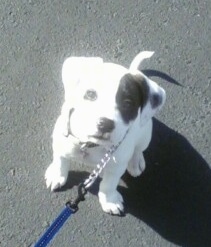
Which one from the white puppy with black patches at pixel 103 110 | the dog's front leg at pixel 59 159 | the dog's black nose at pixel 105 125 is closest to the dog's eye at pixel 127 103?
the white puppy with black patches at pixel 103 110

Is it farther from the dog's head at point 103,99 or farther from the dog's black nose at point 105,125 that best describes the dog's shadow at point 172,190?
the dog's black nose at point 105,125

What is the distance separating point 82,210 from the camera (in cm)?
377

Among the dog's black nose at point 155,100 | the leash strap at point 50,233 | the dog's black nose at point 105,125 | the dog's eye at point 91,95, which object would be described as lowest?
the leash strap at point 50,233

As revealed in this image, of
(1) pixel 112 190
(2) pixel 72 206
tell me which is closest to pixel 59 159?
(1) pixel 112 190

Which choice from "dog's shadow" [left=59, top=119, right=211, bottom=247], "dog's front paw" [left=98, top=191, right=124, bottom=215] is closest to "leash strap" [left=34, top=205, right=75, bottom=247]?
"dog's front paw" [left=98, top=191, right=124, bottom=215]

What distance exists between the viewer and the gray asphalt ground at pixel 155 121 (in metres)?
3.76

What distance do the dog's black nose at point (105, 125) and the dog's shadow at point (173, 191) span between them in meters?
1.08

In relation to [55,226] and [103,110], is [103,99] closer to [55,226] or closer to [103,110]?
[103,110]

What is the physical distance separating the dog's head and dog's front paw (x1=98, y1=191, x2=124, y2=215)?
744mm

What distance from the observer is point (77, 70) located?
3.00m

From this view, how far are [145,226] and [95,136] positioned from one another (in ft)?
3.56

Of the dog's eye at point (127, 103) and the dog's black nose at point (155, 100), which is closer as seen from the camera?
the dog's eye at point (127, 103)

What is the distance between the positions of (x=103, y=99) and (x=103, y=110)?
5cm

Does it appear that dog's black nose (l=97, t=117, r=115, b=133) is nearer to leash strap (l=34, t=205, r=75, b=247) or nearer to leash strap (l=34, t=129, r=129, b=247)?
leash strap (l=34, t=129, r=129, b=247)
